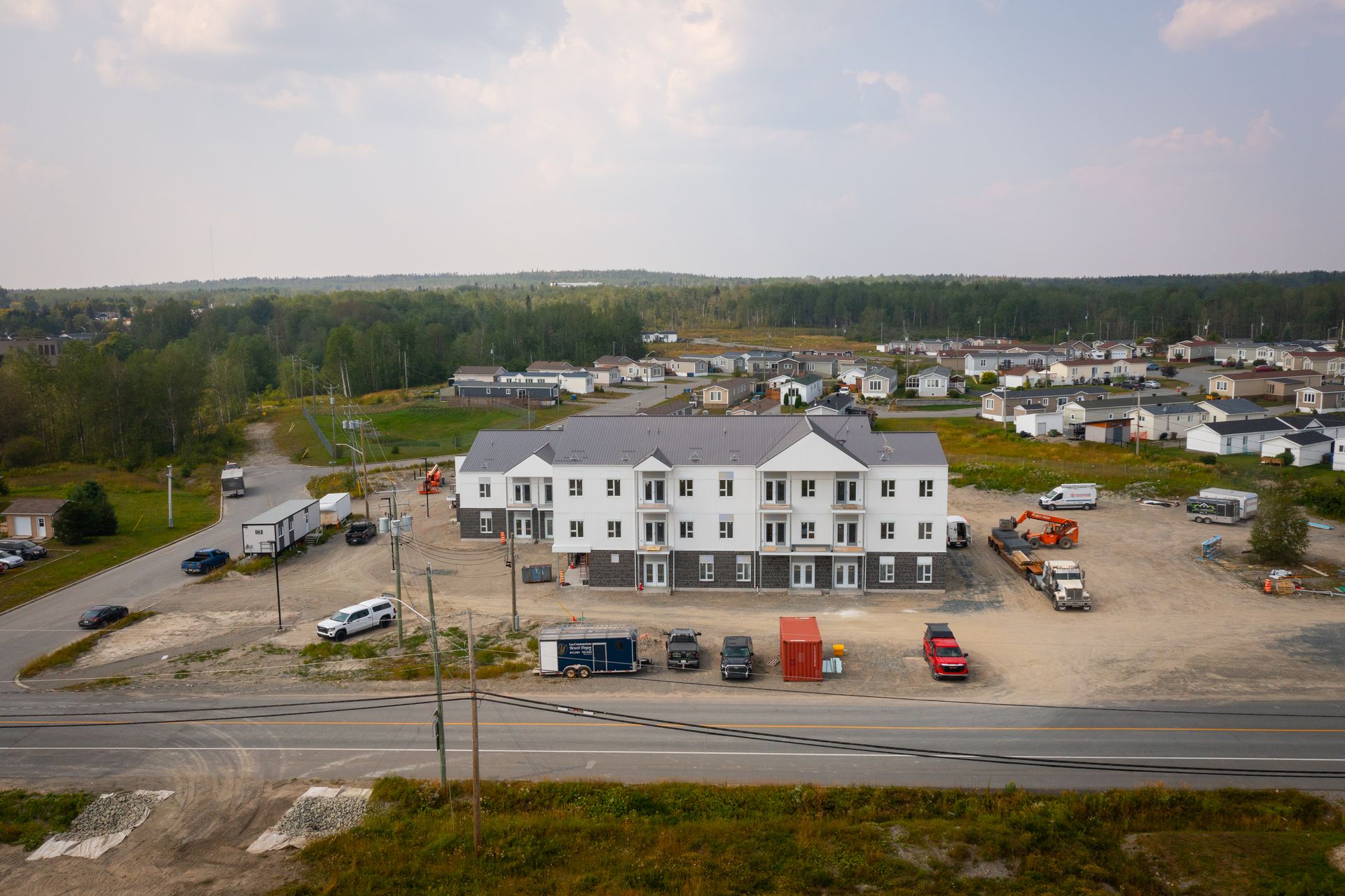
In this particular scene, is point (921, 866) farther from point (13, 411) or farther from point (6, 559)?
point (13, 411)

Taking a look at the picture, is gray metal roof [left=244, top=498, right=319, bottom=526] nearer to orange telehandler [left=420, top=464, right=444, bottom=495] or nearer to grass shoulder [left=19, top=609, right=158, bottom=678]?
orange telehandler [left=420, top=464, right=444, bottom=495]

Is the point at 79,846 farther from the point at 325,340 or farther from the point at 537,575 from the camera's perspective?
the point at 325,340

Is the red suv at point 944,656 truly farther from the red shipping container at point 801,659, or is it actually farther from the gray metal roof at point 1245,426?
the gray metal roof at point 1245,426

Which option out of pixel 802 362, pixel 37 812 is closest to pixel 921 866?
pixel 37 812

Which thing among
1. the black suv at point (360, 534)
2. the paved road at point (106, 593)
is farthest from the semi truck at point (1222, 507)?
the paved road at point (106, 593)

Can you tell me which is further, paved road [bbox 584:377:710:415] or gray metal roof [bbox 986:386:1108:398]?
paved road [bbox 584:377:710:415]

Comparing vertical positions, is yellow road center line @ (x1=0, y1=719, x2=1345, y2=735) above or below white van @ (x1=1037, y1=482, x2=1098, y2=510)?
below

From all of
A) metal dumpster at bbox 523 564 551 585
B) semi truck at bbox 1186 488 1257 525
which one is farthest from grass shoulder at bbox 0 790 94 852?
semi truck at bbox 1186 488 1257 525
